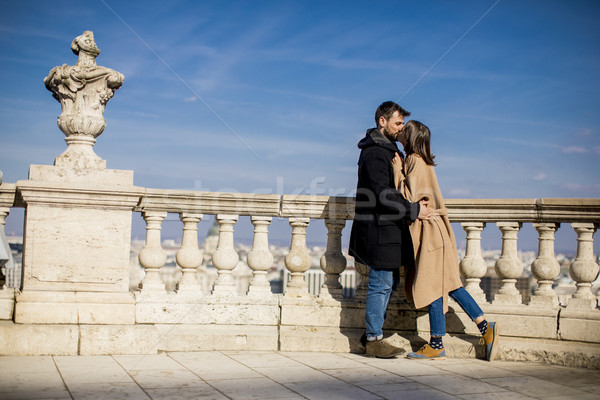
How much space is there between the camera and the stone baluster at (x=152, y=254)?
562 cm

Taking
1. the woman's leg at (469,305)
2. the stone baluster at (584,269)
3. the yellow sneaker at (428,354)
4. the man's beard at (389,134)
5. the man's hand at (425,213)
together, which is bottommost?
the yellow sneaker at (428,354)

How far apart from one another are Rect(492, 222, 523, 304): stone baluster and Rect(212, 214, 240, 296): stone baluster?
7.95ft

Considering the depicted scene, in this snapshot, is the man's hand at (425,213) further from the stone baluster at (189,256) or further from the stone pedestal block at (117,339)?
the stone pedestal block at (117,339)

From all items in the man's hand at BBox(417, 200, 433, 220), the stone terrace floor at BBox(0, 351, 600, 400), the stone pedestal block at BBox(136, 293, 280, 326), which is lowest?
the stone terrace floor at BBox(0, 351, 600, 400)

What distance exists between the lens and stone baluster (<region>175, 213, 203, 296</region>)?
5.67 metres

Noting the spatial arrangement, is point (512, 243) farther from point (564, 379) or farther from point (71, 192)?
point (71, 192)

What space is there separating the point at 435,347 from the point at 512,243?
1.28 m

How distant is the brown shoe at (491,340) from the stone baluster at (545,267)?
0.72 m

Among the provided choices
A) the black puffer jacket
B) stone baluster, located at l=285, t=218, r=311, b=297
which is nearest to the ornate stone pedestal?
stone baluster, located at l=285, t=218, r=311, b=297

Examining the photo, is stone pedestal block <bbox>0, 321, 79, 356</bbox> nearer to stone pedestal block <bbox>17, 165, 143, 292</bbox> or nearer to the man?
stone pedestal block <bbox>17, 165, 143, 292</bbox>

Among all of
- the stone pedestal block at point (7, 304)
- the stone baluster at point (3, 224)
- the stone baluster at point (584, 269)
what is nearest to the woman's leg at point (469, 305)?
the stone baluster at point (584, 269)

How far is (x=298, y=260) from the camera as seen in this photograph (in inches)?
229

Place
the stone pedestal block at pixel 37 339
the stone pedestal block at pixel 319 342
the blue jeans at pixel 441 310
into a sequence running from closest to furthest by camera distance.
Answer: the stone pedestal block at pixel 37 339 → the blue jeans at pixel 441 310 → the stone pedestal block at pixel 319 342

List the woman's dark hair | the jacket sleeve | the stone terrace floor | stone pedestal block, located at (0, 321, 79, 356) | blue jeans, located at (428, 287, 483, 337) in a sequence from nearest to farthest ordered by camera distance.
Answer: the stone terrace floor
stone pedestal block, located at (0, 321, 79, 356)
the jacket sleeve
blue jeans, located at (428, 287, 483, 337)
the woman's dark hair
